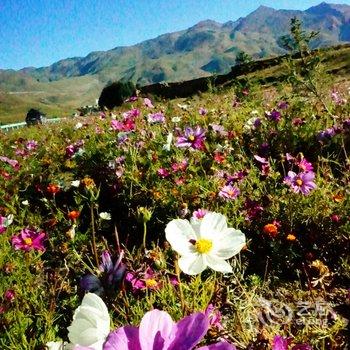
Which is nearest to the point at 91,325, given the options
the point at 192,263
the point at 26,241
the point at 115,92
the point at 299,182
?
the point at 192,263

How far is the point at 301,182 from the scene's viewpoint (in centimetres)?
243

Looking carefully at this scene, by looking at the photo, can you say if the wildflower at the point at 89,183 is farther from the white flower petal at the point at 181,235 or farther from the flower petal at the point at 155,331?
the flower petal at the point at 155,331

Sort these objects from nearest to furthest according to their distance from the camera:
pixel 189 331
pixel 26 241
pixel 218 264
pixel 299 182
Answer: pixel 189 331
pixel 218 264
pixel 26 241
pixel 299 182

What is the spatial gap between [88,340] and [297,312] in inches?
57.3

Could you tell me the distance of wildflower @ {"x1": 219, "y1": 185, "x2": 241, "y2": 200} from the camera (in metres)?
2.62

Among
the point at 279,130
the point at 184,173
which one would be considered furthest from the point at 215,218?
the point at 279,130

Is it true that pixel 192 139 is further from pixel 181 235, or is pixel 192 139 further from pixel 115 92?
pixel 115 92

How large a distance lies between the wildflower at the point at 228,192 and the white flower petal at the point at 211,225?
59.9 inches

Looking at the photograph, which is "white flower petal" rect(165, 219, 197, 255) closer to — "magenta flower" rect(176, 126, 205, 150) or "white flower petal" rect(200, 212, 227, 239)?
"white flower petal" rect(200, 212, 227, 239)

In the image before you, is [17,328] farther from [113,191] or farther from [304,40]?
[304,40]

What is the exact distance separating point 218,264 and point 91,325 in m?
0.40

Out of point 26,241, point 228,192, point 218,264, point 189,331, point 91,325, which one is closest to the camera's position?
point 189,331

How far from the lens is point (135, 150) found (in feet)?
12.3

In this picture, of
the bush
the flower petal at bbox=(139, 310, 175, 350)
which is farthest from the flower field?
the bush
